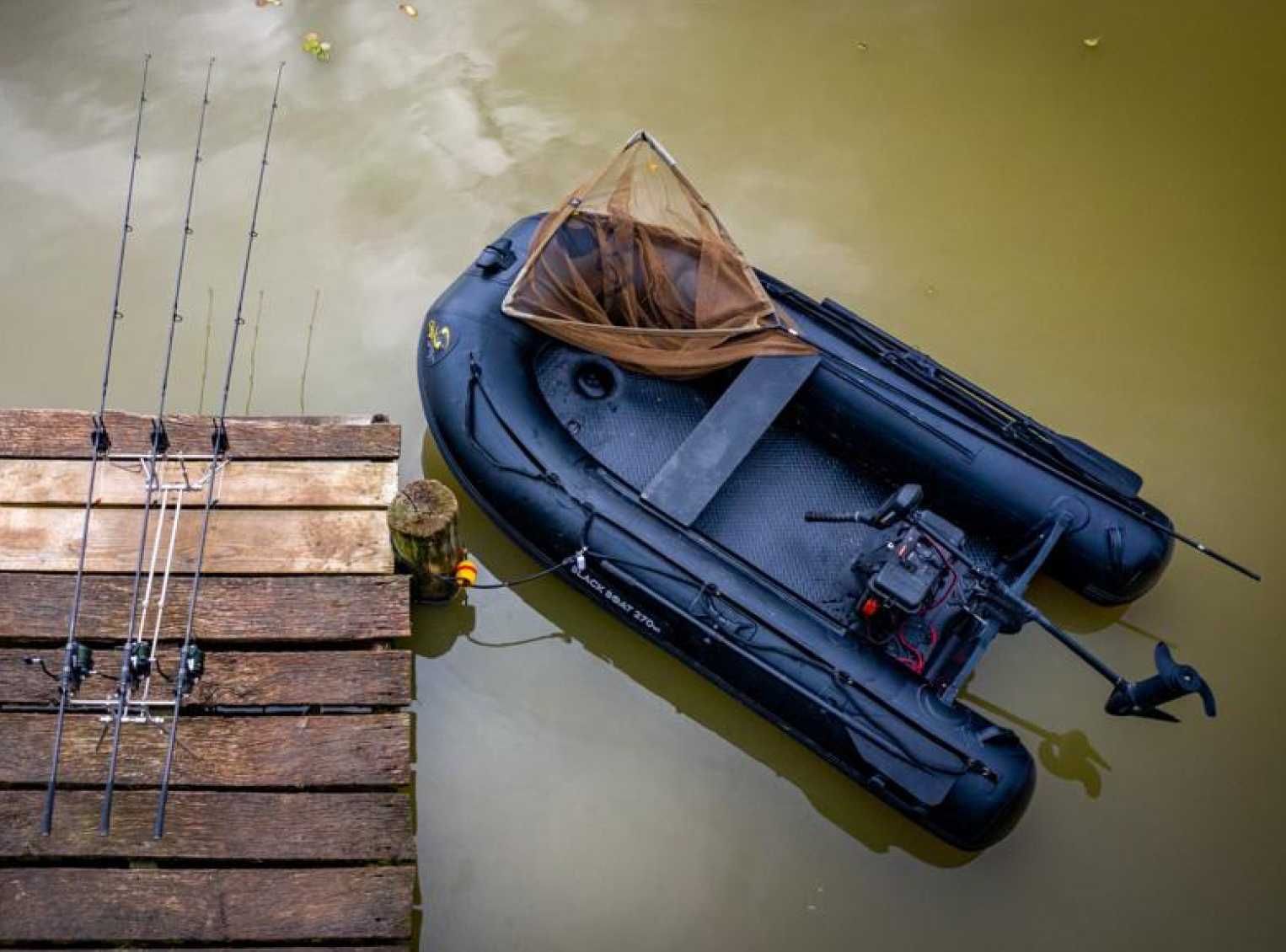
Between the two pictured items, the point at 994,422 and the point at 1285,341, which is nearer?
the point at 994,422


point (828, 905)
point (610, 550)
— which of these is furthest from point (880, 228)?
point (828, 905)

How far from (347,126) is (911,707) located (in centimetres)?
373

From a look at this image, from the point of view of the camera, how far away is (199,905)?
371cm

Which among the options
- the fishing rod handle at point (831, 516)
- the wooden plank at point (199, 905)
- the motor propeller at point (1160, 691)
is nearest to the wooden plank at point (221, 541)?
the wooden plank at point (199, 905)

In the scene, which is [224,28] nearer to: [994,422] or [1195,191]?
[994,422]

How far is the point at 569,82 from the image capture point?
19.0 ft

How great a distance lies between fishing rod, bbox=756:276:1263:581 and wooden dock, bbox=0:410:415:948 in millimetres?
1811

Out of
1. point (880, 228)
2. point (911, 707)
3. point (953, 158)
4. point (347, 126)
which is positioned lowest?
point (911, 707)

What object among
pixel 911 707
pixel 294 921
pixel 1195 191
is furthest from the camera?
pixel 1195 191

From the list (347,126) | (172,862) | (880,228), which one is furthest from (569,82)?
(172,862)

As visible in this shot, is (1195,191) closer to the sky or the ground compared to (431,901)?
closer to the sky

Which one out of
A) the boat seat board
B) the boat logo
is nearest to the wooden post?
the boat logo

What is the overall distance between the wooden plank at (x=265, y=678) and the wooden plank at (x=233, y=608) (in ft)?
0.21

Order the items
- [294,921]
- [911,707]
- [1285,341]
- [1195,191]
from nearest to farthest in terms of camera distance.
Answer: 1. [294,921]
2. [911,707]
3. [1285,341]
4. [1195,191]
